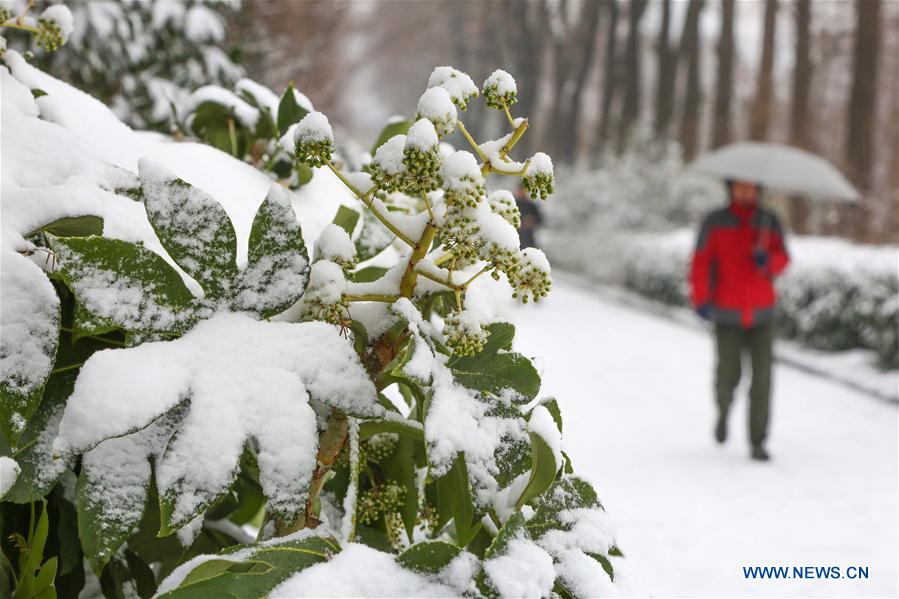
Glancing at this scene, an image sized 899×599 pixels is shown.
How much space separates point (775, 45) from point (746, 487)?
17000 millimetres

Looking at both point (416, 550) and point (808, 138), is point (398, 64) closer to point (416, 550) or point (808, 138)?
point (808, 138)

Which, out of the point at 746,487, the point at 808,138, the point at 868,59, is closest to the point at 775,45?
the point at 808,138

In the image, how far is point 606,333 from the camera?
13469 millimetres

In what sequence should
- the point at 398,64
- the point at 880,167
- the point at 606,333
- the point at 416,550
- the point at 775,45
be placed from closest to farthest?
the point at 416,550 < the point at 606,333 < the point at 775,45 < the point at 880,167 < the point at 398,64

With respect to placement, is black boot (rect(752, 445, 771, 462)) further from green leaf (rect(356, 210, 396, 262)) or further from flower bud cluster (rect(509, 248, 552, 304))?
flower bud cluster (rect(509, 248, 552, 304))

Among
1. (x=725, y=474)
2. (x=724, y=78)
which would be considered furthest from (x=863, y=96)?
(x=725, y=474)

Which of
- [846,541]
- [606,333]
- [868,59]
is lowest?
[606,333]

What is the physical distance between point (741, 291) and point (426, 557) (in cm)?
629

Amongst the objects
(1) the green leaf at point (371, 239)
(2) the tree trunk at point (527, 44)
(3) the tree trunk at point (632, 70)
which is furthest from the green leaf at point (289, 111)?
(2) the tree trunk at point (527, 44)

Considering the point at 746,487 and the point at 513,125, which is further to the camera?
→ the point at 746,487

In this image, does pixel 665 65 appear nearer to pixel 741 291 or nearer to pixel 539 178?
pixel 741 291

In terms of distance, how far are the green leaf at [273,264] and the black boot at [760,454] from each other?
20.9 ft

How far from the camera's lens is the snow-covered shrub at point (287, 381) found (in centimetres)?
69

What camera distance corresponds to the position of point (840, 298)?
34.7 ft
